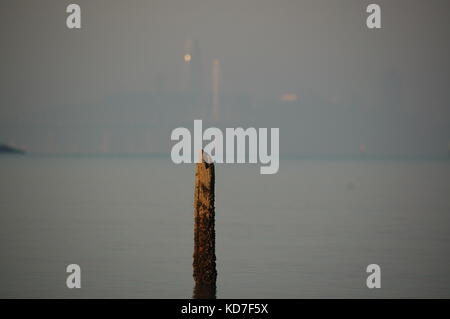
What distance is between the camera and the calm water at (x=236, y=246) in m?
25.1

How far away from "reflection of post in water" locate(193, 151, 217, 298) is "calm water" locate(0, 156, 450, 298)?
4.76 ft

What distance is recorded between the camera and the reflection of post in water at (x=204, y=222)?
21.3 meters

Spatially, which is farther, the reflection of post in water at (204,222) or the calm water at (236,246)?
the calm water at (236,246)

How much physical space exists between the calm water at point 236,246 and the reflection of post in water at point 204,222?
1452mm

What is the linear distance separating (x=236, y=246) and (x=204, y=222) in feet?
40.1

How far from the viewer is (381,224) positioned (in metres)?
43.9

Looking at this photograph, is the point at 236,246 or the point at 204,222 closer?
the point at 204,222

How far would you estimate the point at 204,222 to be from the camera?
21.5 m

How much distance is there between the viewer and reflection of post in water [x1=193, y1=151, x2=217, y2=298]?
21297 mm

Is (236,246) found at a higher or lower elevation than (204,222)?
higher

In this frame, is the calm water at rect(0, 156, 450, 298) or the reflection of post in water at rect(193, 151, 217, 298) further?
the calm water at rect(0, 156, 450, 298)
